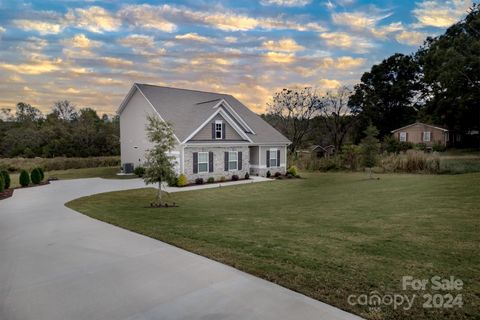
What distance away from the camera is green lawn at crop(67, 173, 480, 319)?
4906mm

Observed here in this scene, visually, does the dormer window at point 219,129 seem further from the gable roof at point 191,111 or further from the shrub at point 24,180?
the shrub at point 24,180

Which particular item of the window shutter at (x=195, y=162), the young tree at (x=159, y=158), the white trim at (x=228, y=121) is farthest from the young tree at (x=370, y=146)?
the young tree at (x=159, y=158)

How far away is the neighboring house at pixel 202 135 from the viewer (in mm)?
21703

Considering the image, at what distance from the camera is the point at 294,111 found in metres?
45.0

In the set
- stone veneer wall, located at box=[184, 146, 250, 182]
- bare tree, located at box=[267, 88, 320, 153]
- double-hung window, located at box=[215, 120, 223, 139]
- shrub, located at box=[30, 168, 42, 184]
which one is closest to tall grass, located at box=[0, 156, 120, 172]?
shrub, located at box=[30, 168, 42, 184]

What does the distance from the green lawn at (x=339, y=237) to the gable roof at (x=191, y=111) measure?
375 inches

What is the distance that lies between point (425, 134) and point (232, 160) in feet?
123

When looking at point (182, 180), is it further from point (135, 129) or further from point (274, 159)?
point (274, 159)

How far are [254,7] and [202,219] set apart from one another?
39.3 ft

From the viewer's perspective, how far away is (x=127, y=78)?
28422 millimetres

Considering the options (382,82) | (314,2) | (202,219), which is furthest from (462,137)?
(202,219)

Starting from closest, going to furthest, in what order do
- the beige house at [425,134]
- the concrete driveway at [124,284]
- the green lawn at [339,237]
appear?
1. the concrete driveway at [124,284]
2. the green lawn at [339,237]
3. the beige house at [425,134]

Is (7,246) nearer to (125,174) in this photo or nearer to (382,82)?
(125,174)

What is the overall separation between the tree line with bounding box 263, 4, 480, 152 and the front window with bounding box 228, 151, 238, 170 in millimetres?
22275
